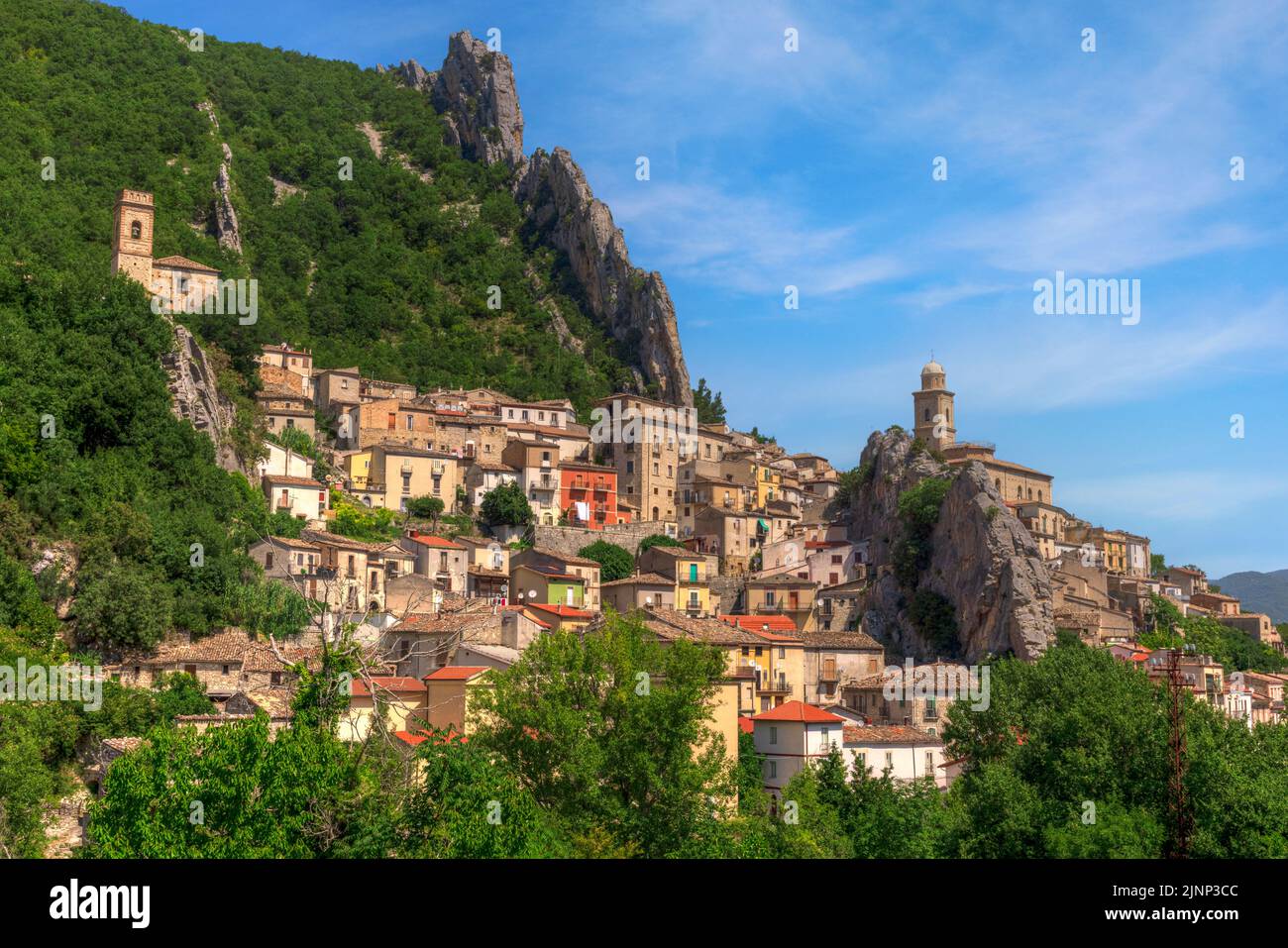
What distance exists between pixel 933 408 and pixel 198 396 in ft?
232

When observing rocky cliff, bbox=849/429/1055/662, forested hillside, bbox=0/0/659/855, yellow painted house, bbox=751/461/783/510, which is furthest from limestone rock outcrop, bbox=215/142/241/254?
rocky cliff, bbox=849/429/1055/662

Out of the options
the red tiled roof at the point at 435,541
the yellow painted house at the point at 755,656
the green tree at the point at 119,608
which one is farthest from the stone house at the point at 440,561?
the green tree at the point at 119,608

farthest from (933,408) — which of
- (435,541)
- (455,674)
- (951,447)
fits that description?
(455,674)

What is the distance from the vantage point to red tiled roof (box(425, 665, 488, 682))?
39.4 m

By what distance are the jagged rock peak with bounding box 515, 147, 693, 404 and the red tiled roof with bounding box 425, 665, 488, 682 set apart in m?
83.9

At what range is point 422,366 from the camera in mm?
114938

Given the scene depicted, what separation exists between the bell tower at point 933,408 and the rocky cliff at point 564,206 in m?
21.6

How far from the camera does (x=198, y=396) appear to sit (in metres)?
61.7

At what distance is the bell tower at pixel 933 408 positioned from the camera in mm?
114062

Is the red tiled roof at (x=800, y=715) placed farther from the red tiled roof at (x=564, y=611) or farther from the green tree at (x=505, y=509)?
the green tree at (x=505, y=509)

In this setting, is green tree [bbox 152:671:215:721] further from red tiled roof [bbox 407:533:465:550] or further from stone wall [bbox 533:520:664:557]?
stone wall [bbox 533:520:664:557]
